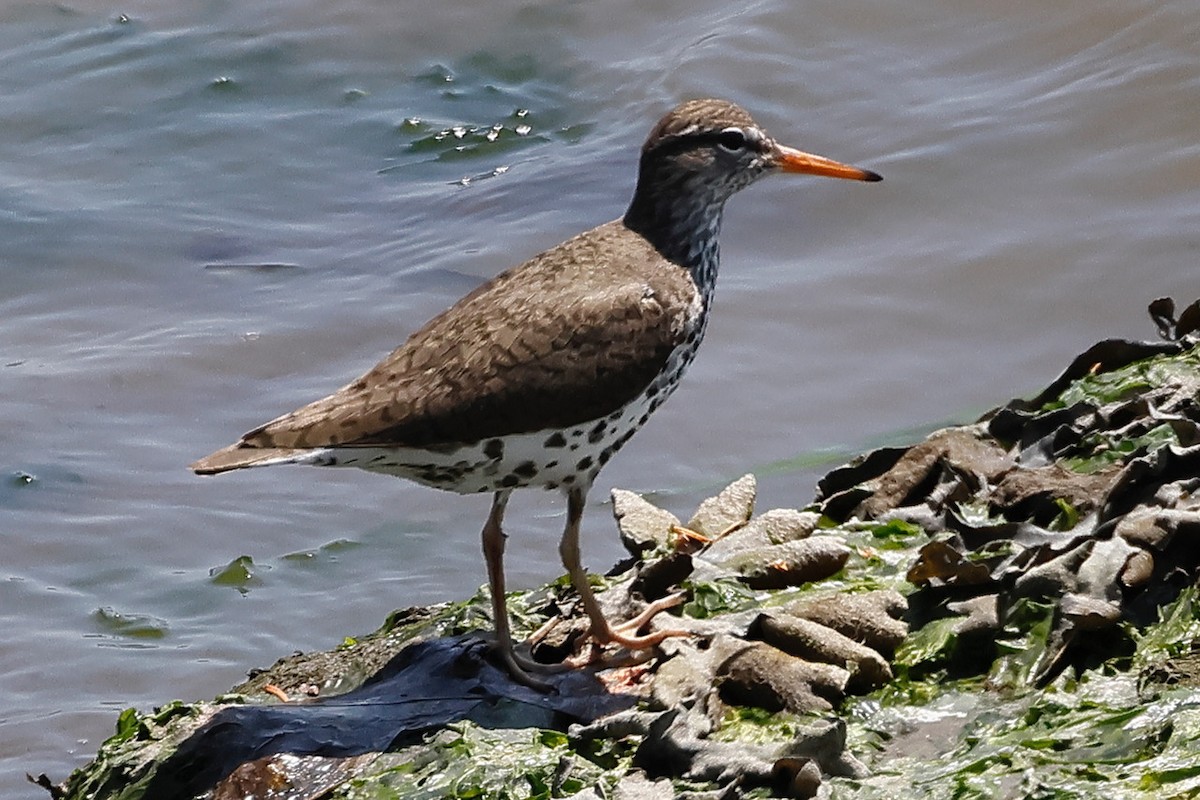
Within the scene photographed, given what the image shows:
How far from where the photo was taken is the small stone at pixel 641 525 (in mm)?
5414

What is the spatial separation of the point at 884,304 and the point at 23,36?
7.17 m

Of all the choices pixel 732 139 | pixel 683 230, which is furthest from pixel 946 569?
pixel 732 139

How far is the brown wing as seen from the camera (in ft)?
16.5

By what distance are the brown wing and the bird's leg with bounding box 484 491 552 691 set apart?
1.32 feet

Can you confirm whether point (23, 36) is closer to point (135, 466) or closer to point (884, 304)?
point (135, 466)

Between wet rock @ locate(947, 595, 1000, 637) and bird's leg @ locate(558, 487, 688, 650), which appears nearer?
wet rock @ locate(947, 595, 1000, 637)

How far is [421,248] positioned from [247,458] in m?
5.01

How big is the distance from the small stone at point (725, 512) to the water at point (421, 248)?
4.73ft

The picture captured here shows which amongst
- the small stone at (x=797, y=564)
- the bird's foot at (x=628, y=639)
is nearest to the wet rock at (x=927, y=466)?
the small stone at (x=797, y=564)

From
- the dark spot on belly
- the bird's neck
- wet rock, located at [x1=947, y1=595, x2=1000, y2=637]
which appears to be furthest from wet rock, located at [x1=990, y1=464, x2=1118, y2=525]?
the bird's neck

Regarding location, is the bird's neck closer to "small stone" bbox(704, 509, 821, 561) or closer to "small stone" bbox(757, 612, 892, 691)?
"small stone" bbox(704, 509, 821, 561)

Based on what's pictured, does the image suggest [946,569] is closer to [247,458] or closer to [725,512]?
[725,512]

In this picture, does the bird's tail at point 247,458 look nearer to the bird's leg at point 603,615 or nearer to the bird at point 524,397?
the bird at point 524,397

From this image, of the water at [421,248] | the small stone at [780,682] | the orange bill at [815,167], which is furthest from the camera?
the water at [421,248]
